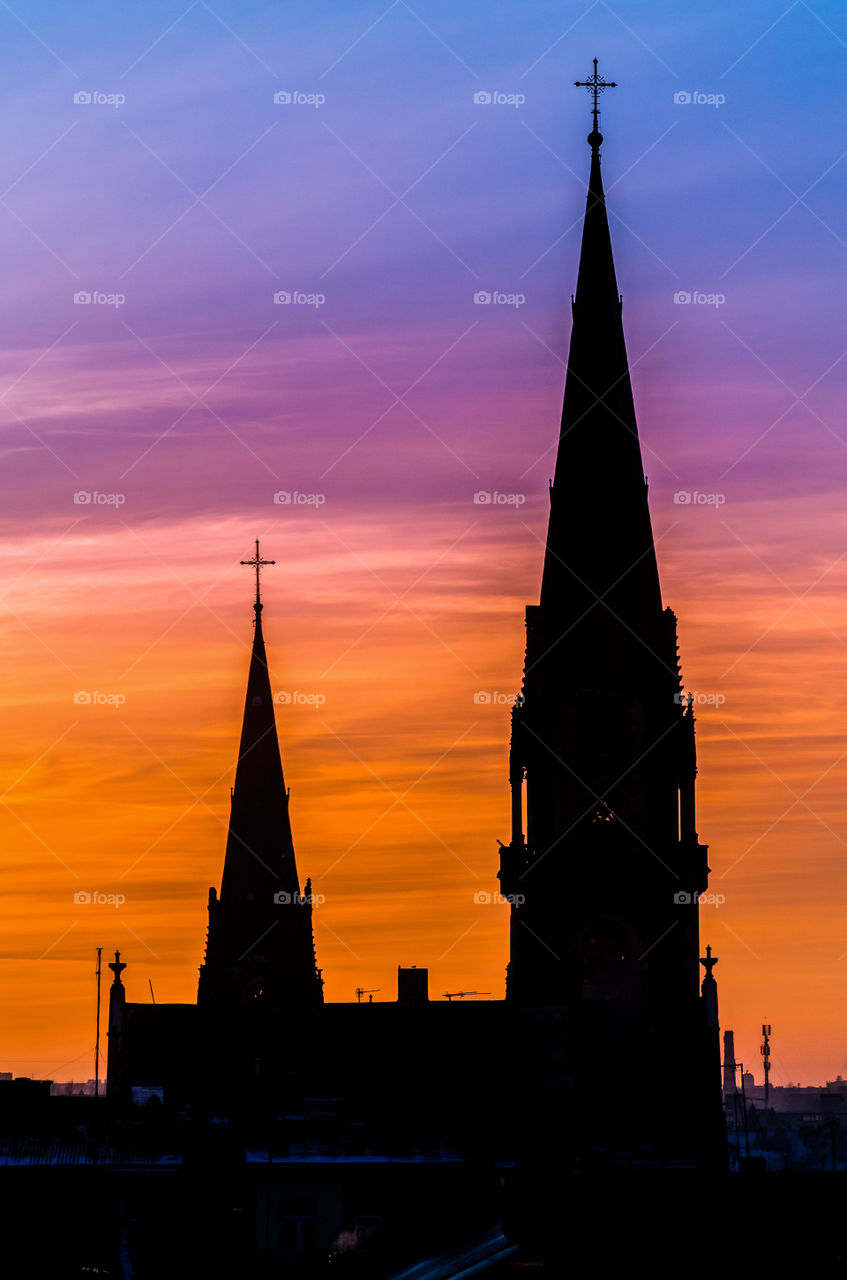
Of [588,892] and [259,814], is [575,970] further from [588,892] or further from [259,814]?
[259,814]

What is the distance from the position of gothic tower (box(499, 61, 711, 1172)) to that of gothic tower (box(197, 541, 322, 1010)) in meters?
13.0

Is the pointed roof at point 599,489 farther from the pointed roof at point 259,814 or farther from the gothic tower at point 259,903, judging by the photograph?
the pointed roof at point 259,814

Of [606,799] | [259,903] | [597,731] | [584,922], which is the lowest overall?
[584,922]

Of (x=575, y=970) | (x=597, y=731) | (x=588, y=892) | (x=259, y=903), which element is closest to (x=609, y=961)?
(x=575, y=970)

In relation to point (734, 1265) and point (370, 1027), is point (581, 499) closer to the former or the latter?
point (370, 1027)

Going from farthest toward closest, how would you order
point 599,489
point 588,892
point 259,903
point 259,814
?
point 259,814, point 259,903, point 599,489, point 588,892

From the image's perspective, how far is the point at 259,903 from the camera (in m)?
124

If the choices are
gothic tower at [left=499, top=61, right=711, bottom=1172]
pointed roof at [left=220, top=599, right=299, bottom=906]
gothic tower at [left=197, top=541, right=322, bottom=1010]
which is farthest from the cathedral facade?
pointed roof at [left=220, top=599, right=299, bottom=906]

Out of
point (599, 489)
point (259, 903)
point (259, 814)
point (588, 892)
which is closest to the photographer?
point (588, 892)

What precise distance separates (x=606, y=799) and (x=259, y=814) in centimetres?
2162

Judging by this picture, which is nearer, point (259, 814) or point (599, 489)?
point (599, 489)

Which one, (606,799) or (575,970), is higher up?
(606,799)

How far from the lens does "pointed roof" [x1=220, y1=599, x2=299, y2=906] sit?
125 m

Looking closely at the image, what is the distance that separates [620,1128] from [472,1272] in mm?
48167
